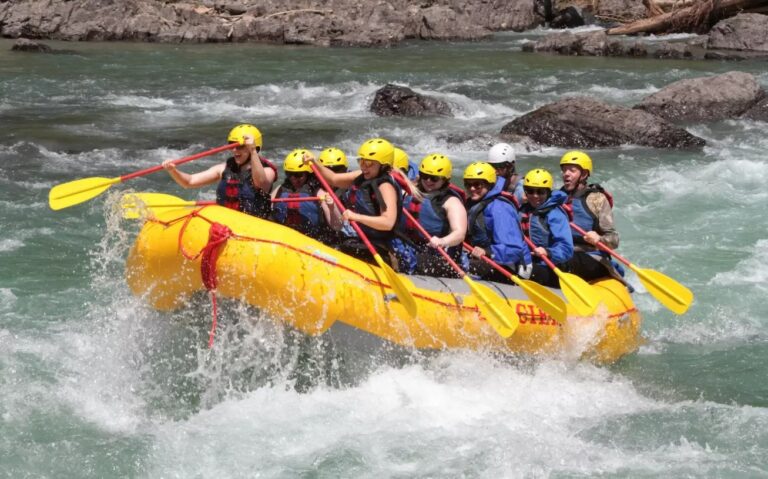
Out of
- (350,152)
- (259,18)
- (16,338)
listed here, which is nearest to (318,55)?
(259,18)

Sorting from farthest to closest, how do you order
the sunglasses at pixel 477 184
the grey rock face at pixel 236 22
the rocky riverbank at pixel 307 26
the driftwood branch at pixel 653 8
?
the driftwood branch at pixel 653 8 → the grey rock face at pixel 236 22 → the rocky riverbank at pixel 307 26 → the sunglasses at pixel 477 184

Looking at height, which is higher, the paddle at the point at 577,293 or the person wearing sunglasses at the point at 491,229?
the person wearing sunglasses at the point at 491,229

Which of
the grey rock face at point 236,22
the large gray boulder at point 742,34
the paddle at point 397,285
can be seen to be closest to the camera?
the paddle at point 397,285

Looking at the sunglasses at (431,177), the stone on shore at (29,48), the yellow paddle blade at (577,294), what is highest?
the sunglasses at (431,177)

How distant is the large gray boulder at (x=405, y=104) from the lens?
615 inches

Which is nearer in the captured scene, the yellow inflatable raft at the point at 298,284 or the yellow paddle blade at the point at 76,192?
the yellow inflatable raft at the point at 298,284

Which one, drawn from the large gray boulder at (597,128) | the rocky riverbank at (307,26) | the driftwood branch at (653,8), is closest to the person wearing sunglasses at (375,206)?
the large gray boulder at (597,128)

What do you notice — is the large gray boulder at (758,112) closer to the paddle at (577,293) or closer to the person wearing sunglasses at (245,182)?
the paddle at (577,293)

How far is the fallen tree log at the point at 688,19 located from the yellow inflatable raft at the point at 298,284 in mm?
21862

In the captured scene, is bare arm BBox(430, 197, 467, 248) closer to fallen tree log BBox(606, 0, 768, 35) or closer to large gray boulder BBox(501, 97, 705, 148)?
large gray boulder BBox(501, 97, 705, 148)

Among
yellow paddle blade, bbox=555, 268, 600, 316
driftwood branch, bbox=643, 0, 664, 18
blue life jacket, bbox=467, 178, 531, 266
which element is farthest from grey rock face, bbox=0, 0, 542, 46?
yellow paddle blade, bbox=555, 268, 600, 316

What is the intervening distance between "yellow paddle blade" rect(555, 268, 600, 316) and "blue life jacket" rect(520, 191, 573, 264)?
229 mm

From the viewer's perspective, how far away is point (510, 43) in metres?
26.2

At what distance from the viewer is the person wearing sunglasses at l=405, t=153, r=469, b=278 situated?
6047 millimetres
